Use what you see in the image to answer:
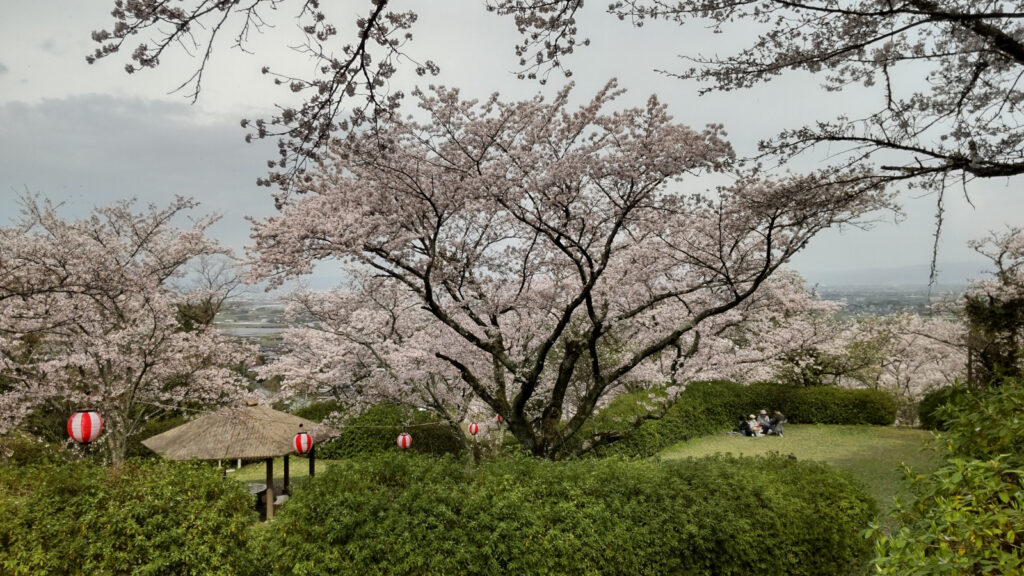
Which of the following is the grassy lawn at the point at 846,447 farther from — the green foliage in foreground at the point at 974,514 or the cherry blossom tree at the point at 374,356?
the green foliage in foreground at the point at 974,514

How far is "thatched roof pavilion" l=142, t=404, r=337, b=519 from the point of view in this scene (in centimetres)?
986

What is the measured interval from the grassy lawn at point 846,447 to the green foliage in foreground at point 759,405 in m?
0.49

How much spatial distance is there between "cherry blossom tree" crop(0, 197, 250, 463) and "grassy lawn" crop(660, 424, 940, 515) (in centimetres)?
1166

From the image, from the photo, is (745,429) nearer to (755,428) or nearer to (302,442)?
(755,428)

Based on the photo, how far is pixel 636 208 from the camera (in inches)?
278

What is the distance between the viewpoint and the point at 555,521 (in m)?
4.21

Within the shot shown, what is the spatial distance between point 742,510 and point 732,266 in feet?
14.0

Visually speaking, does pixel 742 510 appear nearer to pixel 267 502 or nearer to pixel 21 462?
pixel 267 502

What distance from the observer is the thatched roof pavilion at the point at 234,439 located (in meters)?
9.86

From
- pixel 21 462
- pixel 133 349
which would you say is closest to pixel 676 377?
pixel 133 349

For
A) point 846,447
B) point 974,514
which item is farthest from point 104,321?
point 846,447

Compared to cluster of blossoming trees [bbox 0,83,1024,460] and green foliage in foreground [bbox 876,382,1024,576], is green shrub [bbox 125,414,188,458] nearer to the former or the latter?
cluster of blossoming trees [bbox 0,83,1024,460]

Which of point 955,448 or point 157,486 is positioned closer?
point 955,448

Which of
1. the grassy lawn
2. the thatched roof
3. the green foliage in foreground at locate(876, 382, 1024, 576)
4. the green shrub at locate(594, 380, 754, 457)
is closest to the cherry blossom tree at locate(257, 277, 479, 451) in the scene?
the thatched roof
